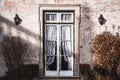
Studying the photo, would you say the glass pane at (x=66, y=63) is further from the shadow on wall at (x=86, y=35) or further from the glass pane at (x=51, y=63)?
the shadow on wall at (x=86, y=35)

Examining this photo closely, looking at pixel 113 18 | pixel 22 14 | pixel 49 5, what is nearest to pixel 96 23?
pixel 113 18

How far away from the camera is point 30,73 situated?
13.3m

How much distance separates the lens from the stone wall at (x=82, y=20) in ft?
44.7

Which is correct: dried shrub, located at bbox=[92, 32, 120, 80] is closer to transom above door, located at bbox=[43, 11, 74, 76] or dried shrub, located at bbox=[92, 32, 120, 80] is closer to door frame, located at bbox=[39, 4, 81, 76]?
door frame, located at bbox=[39, 4, 81, 76]

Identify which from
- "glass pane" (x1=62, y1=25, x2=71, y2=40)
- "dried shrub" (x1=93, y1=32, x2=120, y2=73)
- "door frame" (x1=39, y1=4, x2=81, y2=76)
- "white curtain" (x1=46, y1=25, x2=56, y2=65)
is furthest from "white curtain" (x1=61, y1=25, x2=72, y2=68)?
"dried shrub" (x1=93, y1=32, x2=120, y2=73)

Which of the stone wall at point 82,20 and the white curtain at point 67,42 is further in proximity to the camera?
the white curtain at point 67,42

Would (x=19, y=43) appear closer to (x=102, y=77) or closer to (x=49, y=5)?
(x=49, y=5)

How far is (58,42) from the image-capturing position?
13.7 metres

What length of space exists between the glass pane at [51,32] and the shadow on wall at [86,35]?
3.02 feet

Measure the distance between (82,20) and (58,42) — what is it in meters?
1.10

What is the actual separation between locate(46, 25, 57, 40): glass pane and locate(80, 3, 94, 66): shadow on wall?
36.3 inches

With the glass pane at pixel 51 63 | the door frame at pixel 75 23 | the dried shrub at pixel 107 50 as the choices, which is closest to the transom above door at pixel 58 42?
the glass pane at pixel 51 63

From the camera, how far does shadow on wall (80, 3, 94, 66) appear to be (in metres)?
13.6

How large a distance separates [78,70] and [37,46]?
62.9 inches
